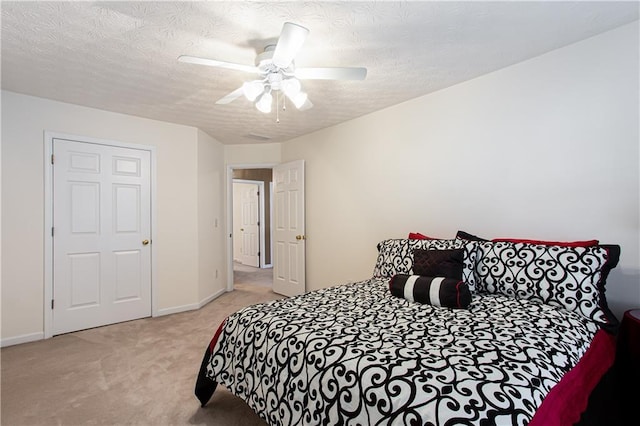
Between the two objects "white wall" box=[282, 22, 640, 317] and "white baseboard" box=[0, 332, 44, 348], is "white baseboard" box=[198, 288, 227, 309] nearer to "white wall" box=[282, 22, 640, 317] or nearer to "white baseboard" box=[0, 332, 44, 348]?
"white baseboard" box=[0, 332, 44, 348]

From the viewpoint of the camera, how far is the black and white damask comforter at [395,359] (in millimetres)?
1021

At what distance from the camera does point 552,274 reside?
1.90 meters

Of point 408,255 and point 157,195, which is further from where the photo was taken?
point 157,195

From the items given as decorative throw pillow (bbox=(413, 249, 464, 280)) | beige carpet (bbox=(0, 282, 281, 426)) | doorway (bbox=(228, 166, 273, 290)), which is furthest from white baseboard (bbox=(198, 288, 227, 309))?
decorative throw pillow (bbox=(413, 249, 464, 280))

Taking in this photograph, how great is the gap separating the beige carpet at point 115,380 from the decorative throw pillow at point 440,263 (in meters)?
1.41

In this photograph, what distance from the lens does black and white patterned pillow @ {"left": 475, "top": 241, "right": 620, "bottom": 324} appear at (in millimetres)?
1790

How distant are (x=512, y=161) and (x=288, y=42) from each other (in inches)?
76.9

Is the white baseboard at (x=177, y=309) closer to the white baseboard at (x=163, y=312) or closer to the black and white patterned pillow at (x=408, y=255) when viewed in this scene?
the white baseboard at (x=163, y=312)

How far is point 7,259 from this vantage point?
9.68 ft

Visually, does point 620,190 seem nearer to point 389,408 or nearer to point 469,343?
point 469,343

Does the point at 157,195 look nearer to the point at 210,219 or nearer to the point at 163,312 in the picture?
the point at 210,219

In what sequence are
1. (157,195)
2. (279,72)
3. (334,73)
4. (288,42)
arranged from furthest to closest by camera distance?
(157,195) → (279,72) → (334,73) → (288,42)

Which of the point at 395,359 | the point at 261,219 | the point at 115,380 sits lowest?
the point at 115,380

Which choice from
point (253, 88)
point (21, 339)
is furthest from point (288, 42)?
point (21, 339)
